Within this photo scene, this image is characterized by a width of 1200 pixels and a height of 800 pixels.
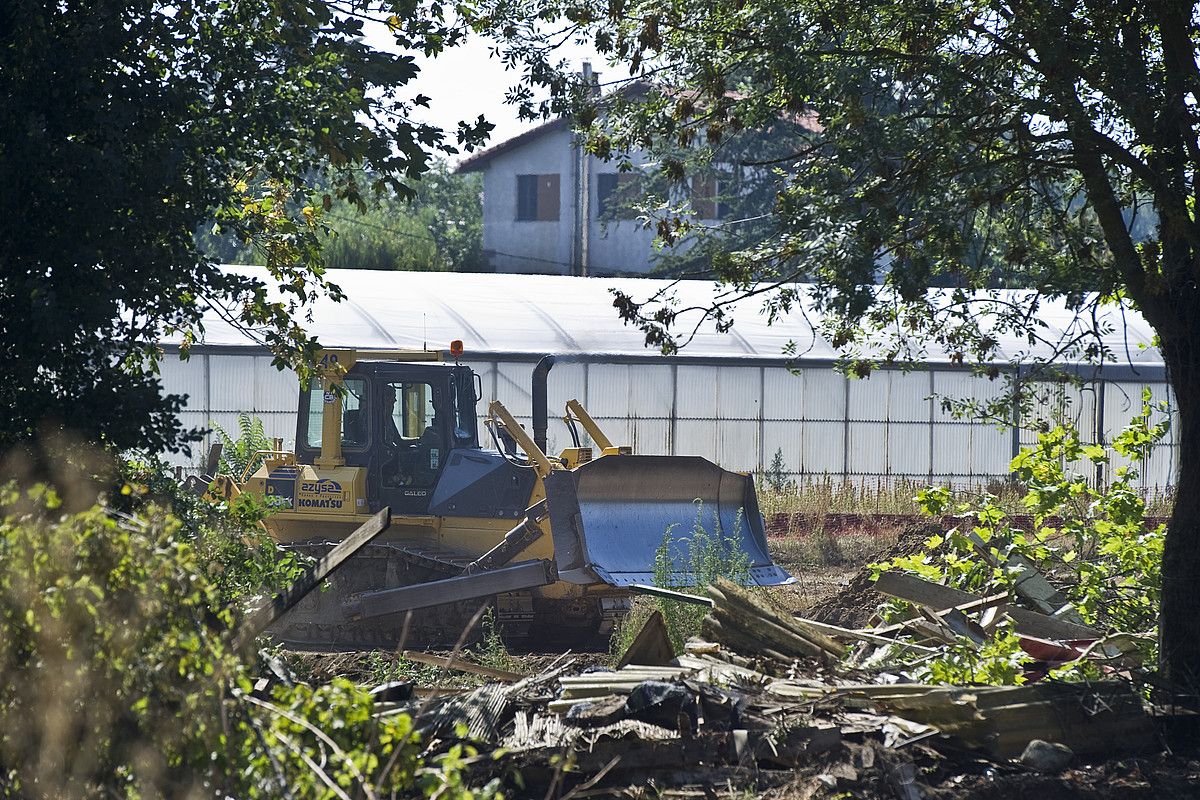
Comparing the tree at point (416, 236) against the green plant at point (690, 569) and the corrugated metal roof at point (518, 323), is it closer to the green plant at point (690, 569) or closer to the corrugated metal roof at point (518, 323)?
the corrugated metal roof at point (518, 323)

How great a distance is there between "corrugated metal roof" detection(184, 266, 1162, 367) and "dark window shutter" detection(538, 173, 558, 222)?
15.5 metres

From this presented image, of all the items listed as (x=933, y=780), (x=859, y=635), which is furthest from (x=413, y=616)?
(x=933, y=780)

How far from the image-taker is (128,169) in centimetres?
679

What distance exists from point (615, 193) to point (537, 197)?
4.70 metres

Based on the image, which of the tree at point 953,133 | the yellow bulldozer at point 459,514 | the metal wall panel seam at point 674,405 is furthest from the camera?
the metal wall panel seam at point 674,405

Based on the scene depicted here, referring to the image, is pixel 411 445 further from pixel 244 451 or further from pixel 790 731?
pixel 790 731

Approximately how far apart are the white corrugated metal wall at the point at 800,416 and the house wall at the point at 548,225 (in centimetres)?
1579

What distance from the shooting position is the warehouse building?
25.2 meters

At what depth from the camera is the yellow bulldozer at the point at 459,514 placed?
1238cm

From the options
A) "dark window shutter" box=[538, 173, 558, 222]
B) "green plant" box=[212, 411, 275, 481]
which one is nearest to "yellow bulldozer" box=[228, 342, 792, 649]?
"green plant" box=[212, 411, 275, 481]

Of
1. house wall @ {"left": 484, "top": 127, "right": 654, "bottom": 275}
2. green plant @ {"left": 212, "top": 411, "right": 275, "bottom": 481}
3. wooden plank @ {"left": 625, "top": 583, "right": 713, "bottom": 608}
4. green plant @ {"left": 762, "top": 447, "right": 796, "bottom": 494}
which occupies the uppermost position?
house wall @ {"left": 484, "top": 127, "right": 654, "bottom": 275}

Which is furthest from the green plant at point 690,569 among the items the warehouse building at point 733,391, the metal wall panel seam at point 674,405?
the metal wall panel seam at point 674,405

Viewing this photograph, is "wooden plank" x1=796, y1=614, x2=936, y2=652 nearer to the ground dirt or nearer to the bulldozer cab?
the ground dirt

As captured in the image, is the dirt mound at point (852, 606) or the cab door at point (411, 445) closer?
the dirt mound at point (852, 606)
